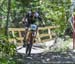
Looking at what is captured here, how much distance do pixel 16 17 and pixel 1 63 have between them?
1062 cm

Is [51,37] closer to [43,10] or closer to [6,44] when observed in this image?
[43,10]

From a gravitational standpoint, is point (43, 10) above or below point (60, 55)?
above

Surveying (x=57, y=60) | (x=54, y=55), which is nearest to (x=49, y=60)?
(x=57, y=60)

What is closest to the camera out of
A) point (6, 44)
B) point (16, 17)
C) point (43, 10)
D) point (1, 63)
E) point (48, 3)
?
point (1, 63)

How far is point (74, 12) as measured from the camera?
38.9 feet

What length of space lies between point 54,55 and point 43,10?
3072 millimetres

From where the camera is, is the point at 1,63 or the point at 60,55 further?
the point at 60,55

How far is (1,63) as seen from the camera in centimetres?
337

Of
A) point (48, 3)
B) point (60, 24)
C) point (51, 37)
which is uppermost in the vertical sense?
point (48, 3)

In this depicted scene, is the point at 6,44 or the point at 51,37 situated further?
the point at 51,37

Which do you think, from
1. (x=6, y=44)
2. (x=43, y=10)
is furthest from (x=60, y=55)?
(x=6, y=44)

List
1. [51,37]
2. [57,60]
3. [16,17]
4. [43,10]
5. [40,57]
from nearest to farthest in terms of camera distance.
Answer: [57,60], [40,57], [43,10], [16,17], [51,37]

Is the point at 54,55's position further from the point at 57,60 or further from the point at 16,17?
the point at 16,17

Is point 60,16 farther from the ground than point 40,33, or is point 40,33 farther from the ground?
point 60,16
